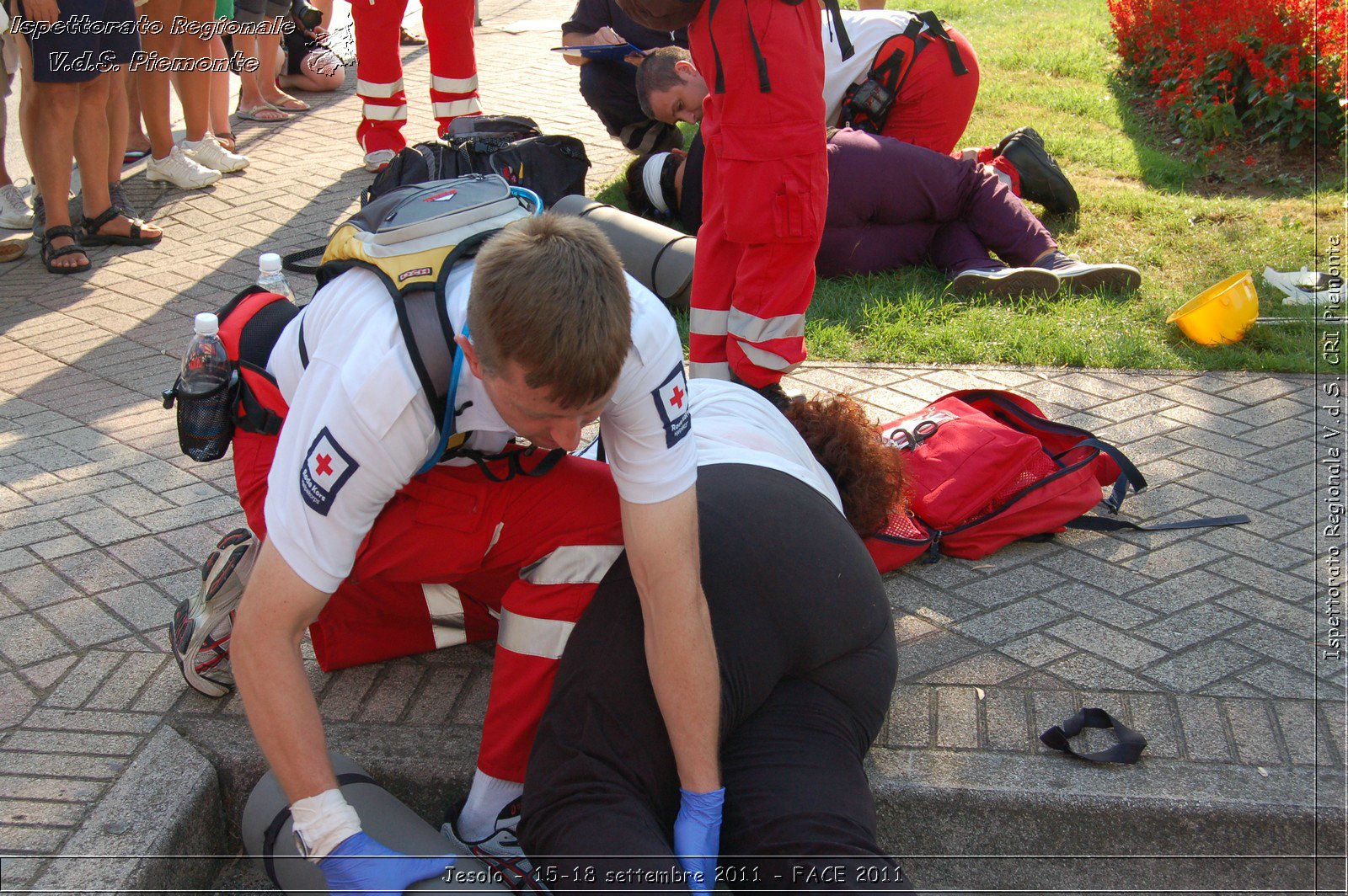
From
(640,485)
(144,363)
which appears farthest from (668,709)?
(144,363)

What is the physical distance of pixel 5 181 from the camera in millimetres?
5941

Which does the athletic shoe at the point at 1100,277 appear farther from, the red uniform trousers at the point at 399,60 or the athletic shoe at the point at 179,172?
the athletic shoe at the point at 179,172

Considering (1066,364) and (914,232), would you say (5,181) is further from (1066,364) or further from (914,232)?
(1066,364)

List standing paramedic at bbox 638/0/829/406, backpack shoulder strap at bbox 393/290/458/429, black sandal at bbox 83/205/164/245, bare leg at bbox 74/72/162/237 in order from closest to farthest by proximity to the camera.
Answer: backpack shoulder strap at bbox 393/290/458/429 → standing paramedic at bbox 638/0/829/406 → bare leg at bbox 74/72/162/237 → black sandal at bbox 83/205/164/245

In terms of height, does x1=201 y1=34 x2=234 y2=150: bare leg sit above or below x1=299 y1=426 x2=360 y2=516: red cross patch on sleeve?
below

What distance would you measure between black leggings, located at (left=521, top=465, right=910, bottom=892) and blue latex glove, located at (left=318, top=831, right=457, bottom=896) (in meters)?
0.22

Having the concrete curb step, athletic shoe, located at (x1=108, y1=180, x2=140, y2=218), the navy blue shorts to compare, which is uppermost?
the navy blue shorts

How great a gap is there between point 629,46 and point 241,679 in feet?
16.4

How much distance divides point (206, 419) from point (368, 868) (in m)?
1.13

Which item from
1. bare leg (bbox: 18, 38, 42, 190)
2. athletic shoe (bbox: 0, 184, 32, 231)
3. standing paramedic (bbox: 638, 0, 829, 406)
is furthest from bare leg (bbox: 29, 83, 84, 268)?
standing paramedic (bbox: 638, 0, 829, 406)

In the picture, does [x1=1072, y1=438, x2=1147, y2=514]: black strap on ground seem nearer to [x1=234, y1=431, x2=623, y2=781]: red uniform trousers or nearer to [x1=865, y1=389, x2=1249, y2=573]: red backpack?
[x1=865, y1=389, x2=1249, y2=573]: red backpack

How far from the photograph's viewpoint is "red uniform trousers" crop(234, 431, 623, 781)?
7.35ft

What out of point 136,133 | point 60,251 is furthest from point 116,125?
point 136,133

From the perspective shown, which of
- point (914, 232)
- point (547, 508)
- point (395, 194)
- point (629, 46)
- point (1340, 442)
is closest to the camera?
point (395, 194)
